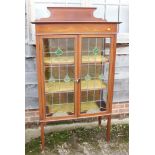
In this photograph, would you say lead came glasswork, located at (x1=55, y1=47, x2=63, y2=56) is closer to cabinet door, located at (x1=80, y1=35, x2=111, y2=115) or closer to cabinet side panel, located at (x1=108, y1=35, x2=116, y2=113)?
cabinet door, located at (x1=80, y1=35, x2=111, y2=115)

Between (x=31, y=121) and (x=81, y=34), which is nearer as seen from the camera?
(x=81, y=34)

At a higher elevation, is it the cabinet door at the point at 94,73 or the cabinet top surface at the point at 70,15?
the cabinet top surface at the point at 70,15

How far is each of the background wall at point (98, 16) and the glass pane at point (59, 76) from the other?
489mm

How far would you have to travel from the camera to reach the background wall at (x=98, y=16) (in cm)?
309

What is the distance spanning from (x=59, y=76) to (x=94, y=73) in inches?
15.6

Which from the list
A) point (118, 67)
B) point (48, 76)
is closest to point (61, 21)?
point (48, 76)

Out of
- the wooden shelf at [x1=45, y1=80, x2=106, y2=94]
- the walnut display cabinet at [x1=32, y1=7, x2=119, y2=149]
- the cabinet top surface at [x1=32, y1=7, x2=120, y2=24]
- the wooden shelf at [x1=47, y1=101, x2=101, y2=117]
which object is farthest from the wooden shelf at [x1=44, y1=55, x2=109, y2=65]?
the wooden shelf at [x1=47, y1=101, x2=101, y2=117]

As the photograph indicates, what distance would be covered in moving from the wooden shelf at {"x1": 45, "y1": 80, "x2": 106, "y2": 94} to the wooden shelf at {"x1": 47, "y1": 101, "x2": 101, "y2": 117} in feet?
0.61

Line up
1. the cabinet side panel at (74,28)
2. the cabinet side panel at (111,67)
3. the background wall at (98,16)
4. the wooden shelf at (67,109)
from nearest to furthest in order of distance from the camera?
the cabinet side panel at (74,28), the cabinet side panel at (111,67), the wooden shelf at (67,109), the background wall at (98,16)

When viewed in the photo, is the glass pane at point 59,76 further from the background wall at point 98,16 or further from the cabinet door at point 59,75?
the background wall at point 98,16

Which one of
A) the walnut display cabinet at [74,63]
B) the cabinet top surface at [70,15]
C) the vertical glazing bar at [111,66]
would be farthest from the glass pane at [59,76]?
the vertical glazing bar at [111,66]
